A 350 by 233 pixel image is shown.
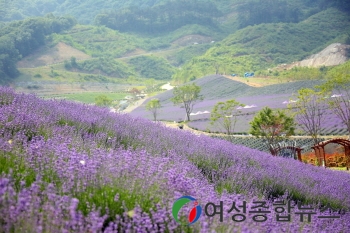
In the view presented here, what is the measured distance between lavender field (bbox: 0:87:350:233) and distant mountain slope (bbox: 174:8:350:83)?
2345 inches

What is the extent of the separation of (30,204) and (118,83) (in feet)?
224

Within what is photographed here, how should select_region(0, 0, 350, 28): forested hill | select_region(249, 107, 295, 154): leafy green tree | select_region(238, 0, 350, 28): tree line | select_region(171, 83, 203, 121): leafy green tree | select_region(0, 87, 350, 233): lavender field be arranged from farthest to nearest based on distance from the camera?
select_region(238, 0, 350, 28): tree line → select_region(0, 0, 350, 28): forested hill → select_region(171, 83, 203, 121): leafy green tree → select_region(249, 107, 295, 154): leafy green tree → select_region(0, 87, 350, 233): lavender field

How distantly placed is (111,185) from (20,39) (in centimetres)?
8398

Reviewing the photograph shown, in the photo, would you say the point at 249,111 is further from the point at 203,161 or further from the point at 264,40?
the point at 264,40

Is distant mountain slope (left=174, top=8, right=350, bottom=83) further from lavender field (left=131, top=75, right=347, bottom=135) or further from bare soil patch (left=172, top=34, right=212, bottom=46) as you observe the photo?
bare soil patch (left=172, top=34, right=212, bottom=46)

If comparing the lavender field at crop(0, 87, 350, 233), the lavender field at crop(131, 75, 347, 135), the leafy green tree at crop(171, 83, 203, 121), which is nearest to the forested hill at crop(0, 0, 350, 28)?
the lavender field at crop(131, 75, 347, 135)

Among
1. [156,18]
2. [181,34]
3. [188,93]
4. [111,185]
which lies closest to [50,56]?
[188,93]

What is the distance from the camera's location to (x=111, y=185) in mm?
1909

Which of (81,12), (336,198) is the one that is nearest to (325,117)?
(336,198)

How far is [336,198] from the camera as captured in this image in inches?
140

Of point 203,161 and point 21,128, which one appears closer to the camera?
point 21,128

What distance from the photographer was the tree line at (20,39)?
55656 millimetres

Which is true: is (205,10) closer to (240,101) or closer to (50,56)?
(50,56)

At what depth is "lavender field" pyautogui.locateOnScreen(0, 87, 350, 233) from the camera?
1.45m
